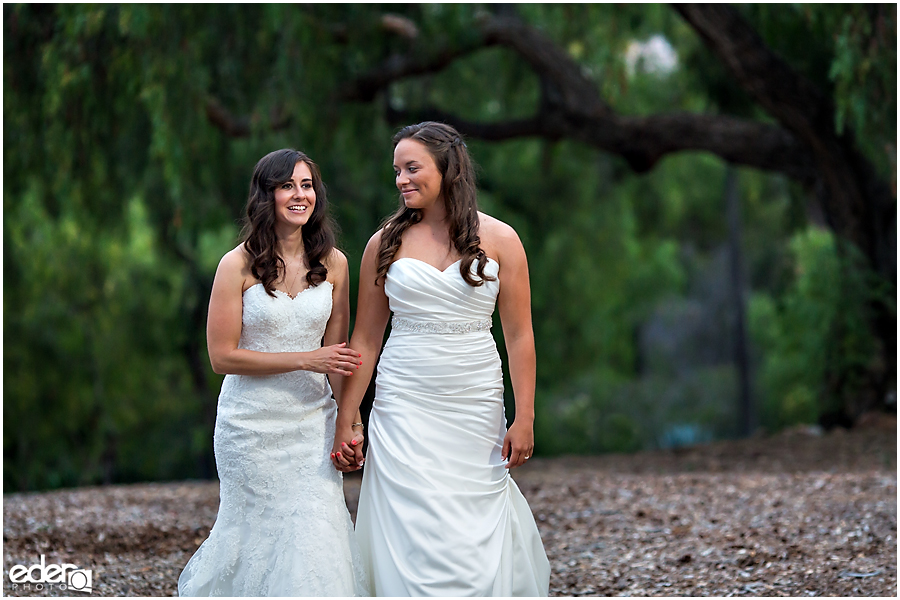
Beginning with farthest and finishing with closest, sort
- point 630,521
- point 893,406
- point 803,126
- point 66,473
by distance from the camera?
point 66,473 → point 893,406 → point 803,126 → point 630,521

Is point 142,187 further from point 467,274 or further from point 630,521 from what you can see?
point 467,274

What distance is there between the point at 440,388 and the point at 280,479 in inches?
22.9

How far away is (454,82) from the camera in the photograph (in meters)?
10.8

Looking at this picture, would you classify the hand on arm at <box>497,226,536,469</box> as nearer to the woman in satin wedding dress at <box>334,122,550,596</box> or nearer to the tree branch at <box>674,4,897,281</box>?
the woman in satin wedding dress at <box>334,122,550,596</box>

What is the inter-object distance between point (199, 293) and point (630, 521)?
6831 mm

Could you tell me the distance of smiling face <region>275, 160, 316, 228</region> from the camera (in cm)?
311

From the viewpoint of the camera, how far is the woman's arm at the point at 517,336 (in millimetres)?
3164

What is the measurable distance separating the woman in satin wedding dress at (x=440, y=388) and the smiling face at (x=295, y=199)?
26cm

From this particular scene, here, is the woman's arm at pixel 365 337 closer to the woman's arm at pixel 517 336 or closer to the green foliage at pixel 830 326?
the woman's arm at pixel 517 336

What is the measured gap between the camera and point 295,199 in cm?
312

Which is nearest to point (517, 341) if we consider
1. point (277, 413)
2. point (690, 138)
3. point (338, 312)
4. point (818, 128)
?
point (338, 312)

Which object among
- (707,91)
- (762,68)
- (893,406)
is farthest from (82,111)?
(893,406)

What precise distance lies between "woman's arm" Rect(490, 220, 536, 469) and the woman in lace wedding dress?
1.66 feet

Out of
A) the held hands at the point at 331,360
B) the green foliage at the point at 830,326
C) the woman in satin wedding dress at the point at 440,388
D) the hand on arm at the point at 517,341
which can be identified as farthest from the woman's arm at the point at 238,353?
the green foliage at the point at 830,326
